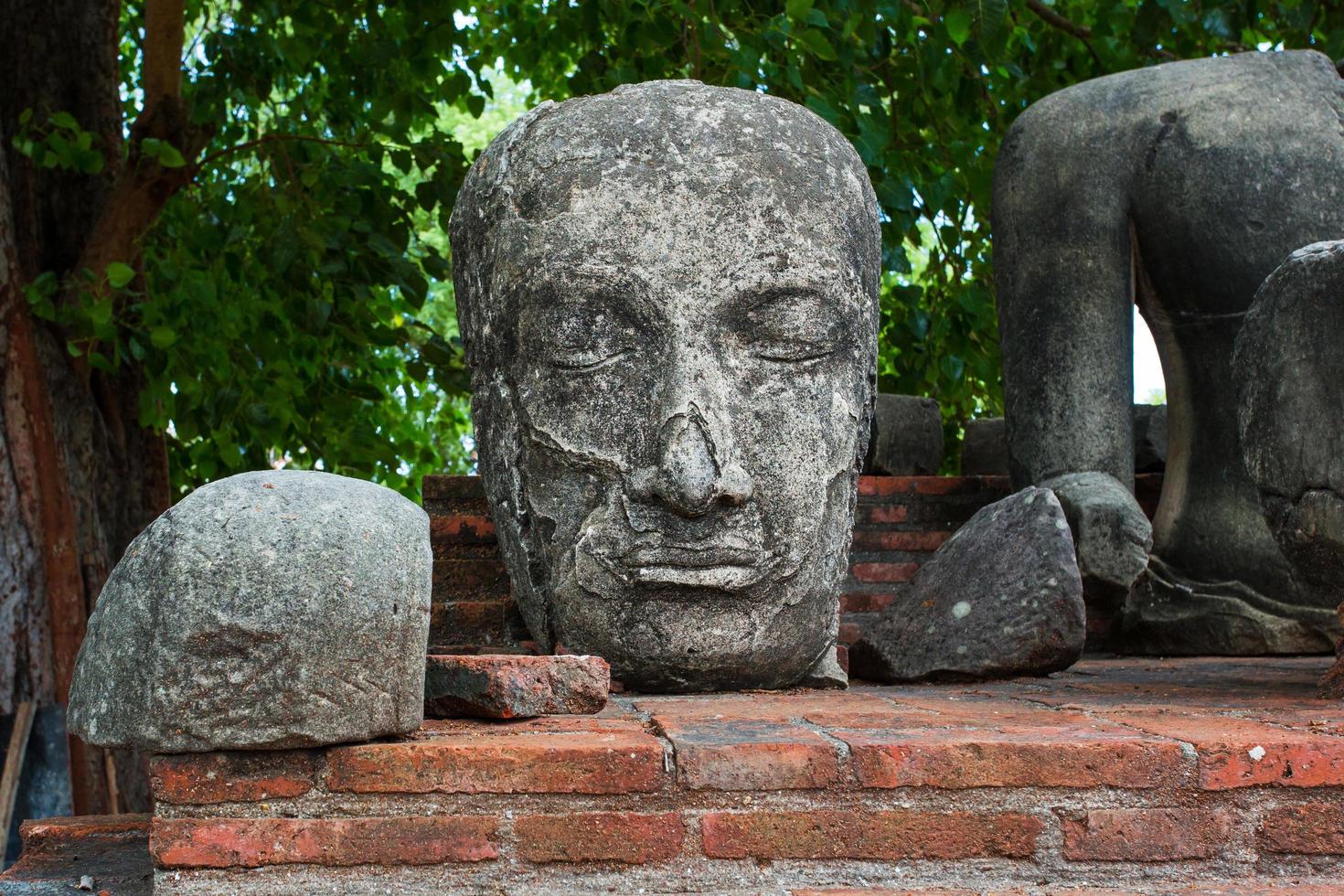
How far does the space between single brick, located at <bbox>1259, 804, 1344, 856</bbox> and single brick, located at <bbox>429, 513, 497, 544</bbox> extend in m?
2.53

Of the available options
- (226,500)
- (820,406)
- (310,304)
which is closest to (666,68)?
(310,304)

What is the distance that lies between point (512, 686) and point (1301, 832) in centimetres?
125

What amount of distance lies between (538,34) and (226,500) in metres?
6.05

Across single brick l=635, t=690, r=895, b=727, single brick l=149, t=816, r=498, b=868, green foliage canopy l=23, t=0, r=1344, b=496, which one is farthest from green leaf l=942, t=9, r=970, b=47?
Answer: single brick l=149, t=816, r=498, b=868

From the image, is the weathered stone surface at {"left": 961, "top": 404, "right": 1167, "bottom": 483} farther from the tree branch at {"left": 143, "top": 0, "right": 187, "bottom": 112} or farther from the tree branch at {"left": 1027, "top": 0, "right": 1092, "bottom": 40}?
the tree branch at {"left": 143, "top": 0, "right": 187, "bottom": 112}

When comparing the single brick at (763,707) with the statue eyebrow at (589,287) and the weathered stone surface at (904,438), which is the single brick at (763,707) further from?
the weathered stone surface at (904,438)

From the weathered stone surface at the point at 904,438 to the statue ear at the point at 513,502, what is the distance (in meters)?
2.00

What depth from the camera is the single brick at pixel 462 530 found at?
4.43 m

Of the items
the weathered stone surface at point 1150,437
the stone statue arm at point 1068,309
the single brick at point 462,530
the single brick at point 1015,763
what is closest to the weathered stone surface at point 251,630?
the single brick at point 1015,763

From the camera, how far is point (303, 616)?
2213 mm

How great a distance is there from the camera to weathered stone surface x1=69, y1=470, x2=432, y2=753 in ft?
7.18

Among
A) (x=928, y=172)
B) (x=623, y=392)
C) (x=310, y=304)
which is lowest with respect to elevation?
(x=623, y=392)

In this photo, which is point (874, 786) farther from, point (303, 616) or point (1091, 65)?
point (1091, 65)

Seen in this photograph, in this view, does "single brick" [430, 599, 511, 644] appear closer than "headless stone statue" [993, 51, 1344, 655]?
Yes
